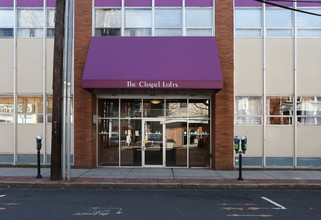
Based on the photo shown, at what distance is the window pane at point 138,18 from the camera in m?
11.1

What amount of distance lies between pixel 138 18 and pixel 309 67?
7.52 metres

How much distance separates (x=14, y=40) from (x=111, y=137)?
589 centimetres

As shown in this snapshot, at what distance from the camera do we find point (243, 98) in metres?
11.0

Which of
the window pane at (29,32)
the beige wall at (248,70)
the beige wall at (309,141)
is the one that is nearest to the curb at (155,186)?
the beige wall at (309,141)

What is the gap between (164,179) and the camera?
9.08 m

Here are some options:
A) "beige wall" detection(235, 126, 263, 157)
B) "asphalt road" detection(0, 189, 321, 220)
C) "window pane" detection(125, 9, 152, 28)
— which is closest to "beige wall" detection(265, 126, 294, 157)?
"beige wall" detection(235, 126, 263, 157)

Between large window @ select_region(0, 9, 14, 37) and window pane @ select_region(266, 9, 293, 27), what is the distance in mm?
11002

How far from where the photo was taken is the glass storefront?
11.5 metres

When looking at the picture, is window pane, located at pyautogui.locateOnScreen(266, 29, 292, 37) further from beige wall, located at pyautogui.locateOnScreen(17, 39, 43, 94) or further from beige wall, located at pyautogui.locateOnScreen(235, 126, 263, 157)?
beige wall, located at pyautogui.locateOnScreen(17, 39, 43, 94)

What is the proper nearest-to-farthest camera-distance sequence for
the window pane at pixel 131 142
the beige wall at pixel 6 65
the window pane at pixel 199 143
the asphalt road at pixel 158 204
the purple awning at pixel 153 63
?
the asphalt road at pixel 158 204, the purple awning at pixel 153 63, the beige wall at pixel 6 65, the window pane at pixel 199 143, the window pane at pixel 131 142

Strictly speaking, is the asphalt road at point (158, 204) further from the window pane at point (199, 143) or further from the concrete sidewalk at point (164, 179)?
the window pane at point (199, 143)

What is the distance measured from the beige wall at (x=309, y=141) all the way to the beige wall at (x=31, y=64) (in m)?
11.2

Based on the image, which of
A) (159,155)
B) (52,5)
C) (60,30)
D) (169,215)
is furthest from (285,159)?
(52,5)

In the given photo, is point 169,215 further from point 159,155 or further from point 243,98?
point 243,98
